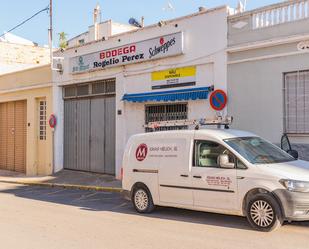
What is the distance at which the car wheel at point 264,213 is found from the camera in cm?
776

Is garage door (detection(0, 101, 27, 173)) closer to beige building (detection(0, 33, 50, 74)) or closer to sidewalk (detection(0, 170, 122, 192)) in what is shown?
sidewalk (detection(0, 170, 122, 192))

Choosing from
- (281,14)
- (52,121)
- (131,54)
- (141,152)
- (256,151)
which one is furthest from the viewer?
(52,121)

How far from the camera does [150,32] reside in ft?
51.8

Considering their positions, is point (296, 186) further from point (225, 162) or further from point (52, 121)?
point (52, 121)

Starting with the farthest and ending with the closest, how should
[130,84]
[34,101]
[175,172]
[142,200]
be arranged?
[34,101] < [130,84] < [142,200] < [175,172]

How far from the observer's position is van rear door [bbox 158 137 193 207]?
9281mm

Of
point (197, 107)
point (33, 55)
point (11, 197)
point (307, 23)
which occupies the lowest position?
point (11, 197)

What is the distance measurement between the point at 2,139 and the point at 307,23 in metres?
18.3

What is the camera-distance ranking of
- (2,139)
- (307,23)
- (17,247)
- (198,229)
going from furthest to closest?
(2,139), (307,23), (198,229), (17,247)

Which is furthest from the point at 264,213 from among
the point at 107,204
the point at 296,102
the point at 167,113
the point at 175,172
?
the point at 167,113

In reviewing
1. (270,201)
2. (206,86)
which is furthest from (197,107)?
(270,201)

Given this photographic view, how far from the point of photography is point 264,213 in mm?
7895

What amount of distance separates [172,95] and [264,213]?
7383 millimetres

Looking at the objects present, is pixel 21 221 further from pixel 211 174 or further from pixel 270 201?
pixel 270 201
